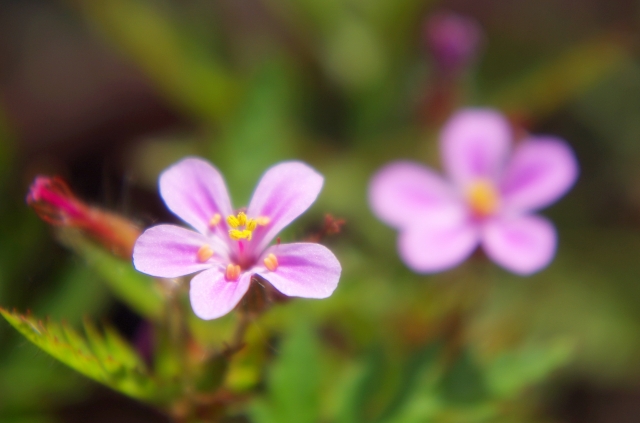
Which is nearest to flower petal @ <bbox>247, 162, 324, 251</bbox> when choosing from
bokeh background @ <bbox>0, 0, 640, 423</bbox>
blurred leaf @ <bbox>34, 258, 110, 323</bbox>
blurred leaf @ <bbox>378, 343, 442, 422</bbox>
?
bokeh background @ <bbox>0, 0, 640, 423</bbox>

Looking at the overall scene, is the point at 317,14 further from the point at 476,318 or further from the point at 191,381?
the point at 191,381

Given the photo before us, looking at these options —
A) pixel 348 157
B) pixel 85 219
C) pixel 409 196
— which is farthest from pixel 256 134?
pixel 85 219

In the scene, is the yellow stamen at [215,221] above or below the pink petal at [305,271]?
above

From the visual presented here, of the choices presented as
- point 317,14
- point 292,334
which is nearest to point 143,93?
point 317,14

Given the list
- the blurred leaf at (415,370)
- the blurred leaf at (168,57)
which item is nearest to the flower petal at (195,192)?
the blurred leaf at (415,370)

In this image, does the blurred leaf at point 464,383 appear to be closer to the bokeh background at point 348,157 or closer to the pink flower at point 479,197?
the bokeh background at point 348,157

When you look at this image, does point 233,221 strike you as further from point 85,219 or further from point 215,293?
point 85,219
